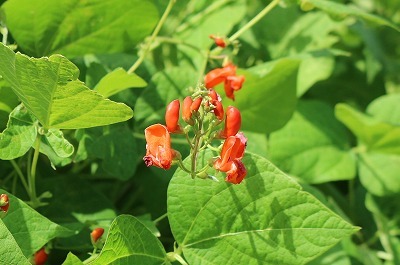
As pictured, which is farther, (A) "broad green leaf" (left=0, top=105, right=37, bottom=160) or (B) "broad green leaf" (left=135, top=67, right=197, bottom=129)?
(B) "broad green leaf" (left=135, top=67, right=197, bottom=129)

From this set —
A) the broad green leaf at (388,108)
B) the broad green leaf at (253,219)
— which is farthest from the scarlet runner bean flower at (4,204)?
the broad green leaf at (388,108)

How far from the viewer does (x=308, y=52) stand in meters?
1.68

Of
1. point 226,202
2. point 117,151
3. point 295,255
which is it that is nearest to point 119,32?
point 117,151

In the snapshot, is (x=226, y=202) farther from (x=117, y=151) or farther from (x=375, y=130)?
(x=375, y=130)

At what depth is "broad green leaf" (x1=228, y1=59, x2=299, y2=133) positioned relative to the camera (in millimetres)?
1418

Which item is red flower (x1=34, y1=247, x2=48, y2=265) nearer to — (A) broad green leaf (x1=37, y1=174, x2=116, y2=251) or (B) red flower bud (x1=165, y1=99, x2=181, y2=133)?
(A) broad green leaf (x1=37, y1=174, x2=116, y2=251)

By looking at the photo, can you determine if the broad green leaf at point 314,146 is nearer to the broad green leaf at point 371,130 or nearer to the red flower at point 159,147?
the broad green leaf at point 371,130

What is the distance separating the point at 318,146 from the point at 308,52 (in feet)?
0.81

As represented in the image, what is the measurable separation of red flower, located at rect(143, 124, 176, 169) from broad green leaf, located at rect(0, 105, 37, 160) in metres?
0.18

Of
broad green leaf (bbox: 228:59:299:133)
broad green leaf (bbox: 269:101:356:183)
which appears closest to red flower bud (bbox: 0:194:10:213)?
broad green leaf (bbox: 228:59:299:133)

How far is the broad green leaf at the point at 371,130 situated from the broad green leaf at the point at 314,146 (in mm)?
62

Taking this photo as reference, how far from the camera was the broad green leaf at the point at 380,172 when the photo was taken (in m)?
1.67

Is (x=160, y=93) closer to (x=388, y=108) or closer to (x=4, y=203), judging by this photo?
(x=4, y=203)

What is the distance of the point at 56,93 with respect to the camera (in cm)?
100
